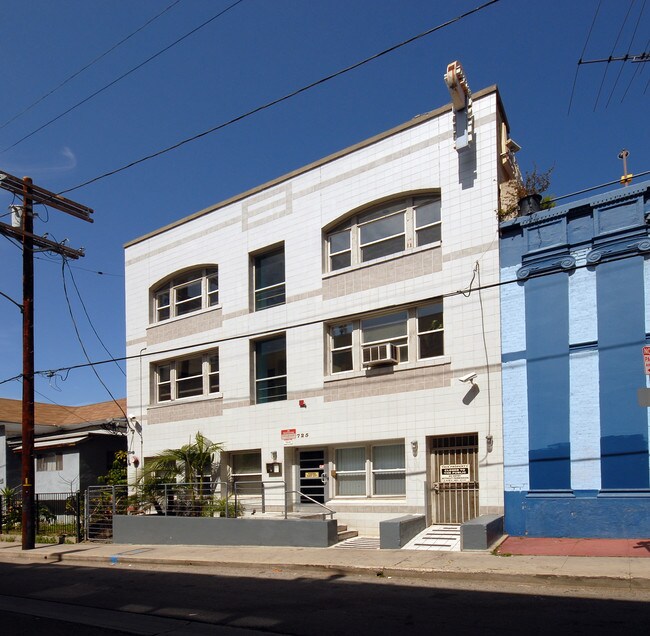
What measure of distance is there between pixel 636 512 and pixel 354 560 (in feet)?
17.5

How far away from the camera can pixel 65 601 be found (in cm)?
1178

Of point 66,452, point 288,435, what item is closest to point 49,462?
point 66,452

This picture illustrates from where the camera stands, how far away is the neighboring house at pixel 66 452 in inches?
1033

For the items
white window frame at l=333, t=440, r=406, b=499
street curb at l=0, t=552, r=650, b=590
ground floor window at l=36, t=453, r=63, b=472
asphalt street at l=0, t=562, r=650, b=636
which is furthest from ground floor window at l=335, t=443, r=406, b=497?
ground floor window at l=36, t=453, r=63, b=472

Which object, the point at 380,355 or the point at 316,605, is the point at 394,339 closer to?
the point at 380,355

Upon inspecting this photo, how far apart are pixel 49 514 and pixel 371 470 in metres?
12.3

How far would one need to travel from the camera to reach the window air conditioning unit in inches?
689

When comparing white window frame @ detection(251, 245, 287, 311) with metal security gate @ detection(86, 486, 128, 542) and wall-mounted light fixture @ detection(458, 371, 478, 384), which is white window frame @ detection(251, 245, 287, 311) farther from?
metal security gate @ detection(86, 486, 128, 542)

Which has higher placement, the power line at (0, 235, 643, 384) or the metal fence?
the power line at (0, 235, 643, 384)

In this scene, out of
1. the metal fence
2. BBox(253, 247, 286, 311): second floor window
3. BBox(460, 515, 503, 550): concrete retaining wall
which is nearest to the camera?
BBox(460, 515, 503, 550): concrete retaining wall

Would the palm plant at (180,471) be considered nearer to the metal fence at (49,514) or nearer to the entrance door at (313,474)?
the metal fence at (49,514)

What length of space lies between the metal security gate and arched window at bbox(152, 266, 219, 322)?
19.6ft

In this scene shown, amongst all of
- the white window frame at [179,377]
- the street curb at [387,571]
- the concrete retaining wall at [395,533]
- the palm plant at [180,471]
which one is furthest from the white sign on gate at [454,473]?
the white window frame at [179,377]

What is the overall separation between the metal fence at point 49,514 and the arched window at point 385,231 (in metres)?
10.3
